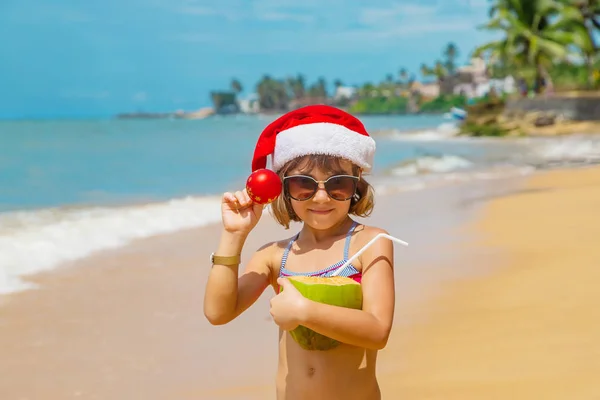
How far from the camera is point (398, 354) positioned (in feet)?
13.9

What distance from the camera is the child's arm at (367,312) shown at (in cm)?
203

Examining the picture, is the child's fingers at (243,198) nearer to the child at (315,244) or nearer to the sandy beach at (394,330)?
the child at (315,244)

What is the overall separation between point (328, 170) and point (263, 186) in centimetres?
26

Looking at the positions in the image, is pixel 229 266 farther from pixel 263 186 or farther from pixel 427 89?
pixel 427 89

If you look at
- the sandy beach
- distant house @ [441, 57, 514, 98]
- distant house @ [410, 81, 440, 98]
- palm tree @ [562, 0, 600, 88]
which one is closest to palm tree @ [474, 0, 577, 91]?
palm tree @ [562, 0, 600, 88]

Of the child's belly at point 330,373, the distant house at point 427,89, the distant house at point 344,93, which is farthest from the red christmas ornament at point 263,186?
the distant house at point 344,93

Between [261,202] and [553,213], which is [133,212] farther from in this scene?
[261,202]

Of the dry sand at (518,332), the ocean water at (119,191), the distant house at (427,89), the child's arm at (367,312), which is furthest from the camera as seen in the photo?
the distant house at (427,89)

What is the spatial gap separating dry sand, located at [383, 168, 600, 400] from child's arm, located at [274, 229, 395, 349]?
5.19ft

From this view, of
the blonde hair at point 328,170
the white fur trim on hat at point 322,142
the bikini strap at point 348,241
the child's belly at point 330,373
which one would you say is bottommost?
the child's belly at point 330,373

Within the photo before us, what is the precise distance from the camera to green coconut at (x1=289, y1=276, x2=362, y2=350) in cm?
213

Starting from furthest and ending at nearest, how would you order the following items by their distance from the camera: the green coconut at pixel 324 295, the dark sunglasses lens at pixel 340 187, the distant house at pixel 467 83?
the distant house at pixel 467 83 → the dark sunglasses lens at pixel 340 187 → the green coconut at pixel 324 295

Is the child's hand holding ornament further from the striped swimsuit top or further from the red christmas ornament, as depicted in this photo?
the striped swimsuit top

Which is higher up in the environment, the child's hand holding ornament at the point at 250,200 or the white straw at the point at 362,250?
the child's hand holding ornament at the point at 250,200
